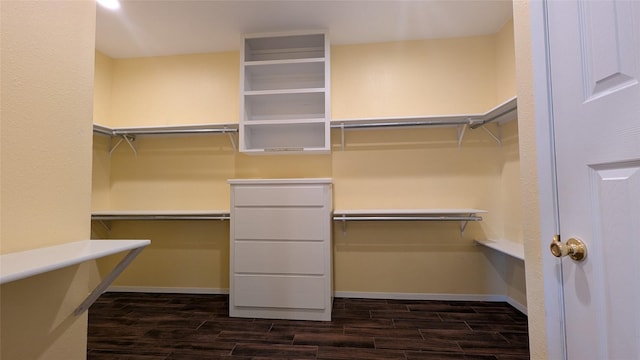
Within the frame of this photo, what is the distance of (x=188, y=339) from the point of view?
1.92m

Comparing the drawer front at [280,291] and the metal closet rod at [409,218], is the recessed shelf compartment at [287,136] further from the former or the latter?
the drawer front at [280,291]

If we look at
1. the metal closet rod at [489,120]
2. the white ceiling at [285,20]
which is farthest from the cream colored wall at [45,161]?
the metal closet rod at [489,120]

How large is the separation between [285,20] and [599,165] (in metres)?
2.40

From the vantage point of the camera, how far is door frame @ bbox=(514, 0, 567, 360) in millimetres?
783

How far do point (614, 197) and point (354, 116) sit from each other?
221 cm

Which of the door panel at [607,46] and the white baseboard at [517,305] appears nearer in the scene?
the door panel at [607,46]

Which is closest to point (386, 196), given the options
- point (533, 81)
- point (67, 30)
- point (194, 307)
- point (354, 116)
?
point (354, 116)

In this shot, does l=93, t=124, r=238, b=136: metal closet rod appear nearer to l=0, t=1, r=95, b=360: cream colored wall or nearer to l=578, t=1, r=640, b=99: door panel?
l=0, t=1, r=95, b=360: cream colored wall

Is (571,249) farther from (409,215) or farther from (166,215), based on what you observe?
(166,215)

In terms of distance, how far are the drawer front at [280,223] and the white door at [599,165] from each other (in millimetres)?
1615

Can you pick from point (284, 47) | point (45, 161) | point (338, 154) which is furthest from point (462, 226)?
point (45, 161)

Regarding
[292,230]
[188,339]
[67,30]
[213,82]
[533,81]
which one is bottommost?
[188,339]

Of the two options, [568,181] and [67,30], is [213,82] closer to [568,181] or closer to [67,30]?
[67,30]

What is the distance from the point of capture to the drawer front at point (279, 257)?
2.20 meters
